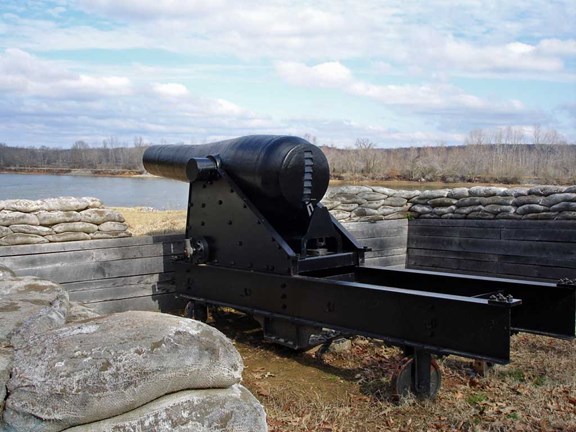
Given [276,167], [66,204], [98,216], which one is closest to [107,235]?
[98,216]

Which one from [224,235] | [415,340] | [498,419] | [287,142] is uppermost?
[287,142]

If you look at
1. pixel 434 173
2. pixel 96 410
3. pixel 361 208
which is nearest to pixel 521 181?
pixel 434 173

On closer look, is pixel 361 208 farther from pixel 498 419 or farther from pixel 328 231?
pixel 498 419

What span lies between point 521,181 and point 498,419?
2438 centimetres

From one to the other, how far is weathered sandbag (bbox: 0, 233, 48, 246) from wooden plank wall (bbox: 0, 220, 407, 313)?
0.24ft

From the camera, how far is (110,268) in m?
6.76

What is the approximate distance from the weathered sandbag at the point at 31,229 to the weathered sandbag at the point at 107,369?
358 cm

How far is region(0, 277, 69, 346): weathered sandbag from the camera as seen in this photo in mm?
3148

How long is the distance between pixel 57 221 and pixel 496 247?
543 centimetres

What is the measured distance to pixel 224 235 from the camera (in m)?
6.05

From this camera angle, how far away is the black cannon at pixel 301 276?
15.0 feet

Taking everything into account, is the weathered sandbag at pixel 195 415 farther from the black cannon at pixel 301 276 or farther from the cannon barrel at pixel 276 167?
the cannon barrel at pixel 276 167

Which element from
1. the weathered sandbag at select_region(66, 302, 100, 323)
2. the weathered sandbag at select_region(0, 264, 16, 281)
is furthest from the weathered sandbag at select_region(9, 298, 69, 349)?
the weathered sandbag at select_region(0, 264, 16, 281)

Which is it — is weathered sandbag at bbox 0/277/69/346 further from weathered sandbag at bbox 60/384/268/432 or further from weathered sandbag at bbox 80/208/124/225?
weathered sandbag at bbox 80/208/124/225
